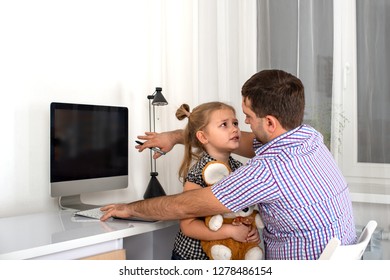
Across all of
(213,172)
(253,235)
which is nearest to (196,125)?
(213,172)

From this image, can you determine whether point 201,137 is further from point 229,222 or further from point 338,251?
point 338,251

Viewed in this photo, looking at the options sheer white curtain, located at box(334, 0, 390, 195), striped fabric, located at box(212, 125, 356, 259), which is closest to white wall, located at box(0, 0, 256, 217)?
sheer white curtain, located at box(334, 0, 390, 195)

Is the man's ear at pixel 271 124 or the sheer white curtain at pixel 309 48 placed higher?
the sheer white curtain at pixel 309 48

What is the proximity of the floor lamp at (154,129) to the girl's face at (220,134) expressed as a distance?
1.69ft

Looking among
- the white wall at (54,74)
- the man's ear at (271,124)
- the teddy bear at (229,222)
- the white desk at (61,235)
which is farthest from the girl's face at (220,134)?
the white wall at (54,74)

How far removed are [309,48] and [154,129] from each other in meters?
0.90

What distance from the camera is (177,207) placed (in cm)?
173

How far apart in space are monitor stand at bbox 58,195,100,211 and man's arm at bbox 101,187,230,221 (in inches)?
14.9

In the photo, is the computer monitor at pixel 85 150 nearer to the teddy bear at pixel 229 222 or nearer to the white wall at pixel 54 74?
the white wall at pixel 54 74

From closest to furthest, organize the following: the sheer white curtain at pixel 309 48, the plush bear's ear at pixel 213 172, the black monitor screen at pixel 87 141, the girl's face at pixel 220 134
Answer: the plush bear's ear at pixel 213 172 < the girl's face at pixel 220 134 < the black monitor screen at pixel 87 141 < the sheer white curtain at pixel 309 48

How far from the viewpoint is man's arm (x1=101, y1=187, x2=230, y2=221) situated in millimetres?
1654

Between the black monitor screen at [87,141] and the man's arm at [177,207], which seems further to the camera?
the black monitor screen at [87,141]

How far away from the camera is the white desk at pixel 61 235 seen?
1.55 m
